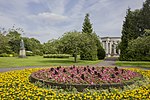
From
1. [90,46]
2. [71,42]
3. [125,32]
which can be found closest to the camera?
[71,42]

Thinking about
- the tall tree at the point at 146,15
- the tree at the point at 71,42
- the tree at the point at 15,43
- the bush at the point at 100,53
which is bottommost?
the bush at the point at 100,53

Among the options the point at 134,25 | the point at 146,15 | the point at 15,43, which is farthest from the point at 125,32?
the point at 15,43

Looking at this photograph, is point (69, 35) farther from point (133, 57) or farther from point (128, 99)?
point (128, 99)

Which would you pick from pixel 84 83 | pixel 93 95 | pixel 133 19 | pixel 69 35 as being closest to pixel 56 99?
pixel 93 95

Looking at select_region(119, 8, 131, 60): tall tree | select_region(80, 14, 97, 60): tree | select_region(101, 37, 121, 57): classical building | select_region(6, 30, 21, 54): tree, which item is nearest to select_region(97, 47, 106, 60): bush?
select_region(119, 8, 131, 60): tall tree

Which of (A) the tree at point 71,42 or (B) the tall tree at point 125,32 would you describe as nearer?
(A) the tree at point 71,42

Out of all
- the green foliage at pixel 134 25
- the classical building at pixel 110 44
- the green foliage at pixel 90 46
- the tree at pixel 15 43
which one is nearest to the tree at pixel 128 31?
the green foliage at pixel 134 25

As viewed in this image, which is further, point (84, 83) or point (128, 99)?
point (84, 83)

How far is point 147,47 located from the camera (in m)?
20.9

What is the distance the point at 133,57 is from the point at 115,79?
3327 cm

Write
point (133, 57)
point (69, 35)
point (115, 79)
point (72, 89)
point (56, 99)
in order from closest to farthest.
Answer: point (56, 99) → point (72, 89) → point (115, 79) → point (69, 35) → point (133, 57)

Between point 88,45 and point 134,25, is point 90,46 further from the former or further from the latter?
point 134,25

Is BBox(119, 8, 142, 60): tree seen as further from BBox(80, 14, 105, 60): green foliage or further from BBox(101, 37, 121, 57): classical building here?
BBox(101, 37, 121, 57): classical building

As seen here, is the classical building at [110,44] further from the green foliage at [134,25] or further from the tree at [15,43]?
the tree at [15,43]
